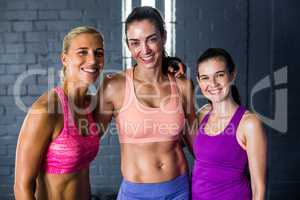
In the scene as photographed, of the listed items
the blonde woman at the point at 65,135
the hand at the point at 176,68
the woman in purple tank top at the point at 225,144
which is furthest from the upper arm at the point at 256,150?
the blonde woman at the point at 65,135

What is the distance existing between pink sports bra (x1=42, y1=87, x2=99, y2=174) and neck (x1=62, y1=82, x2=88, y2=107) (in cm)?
4

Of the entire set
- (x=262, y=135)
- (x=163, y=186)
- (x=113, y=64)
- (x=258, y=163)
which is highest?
(x=113, y=64)

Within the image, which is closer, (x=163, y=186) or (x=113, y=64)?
(x=163, y=186)

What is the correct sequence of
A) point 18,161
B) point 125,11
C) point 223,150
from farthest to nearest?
point 125,11 < point 223,150 < point 18,161

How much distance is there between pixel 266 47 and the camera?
10.8ft

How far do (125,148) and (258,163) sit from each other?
0.67 meters

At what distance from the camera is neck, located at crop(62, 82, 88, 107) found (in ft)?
5.12

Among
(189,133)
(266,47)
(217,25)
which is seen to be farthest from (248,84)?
(189,133)

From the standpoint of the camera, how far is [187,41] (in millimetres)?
3250

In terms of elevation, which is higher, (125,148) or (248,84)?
(248,84)

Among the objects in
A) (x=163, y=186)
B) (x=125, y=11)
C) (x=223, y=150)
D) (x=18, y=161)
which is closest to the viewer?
(x=18, y=161)

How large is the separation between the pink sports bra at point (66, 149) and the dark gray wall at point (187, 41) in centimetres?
180

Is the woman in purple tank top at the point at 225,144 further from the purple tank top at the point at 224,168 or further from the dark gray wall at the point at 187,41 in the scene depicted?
the dark gray wall at the point at 187,41

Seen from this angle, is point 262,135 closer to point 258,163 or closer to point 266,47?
point 258,163
